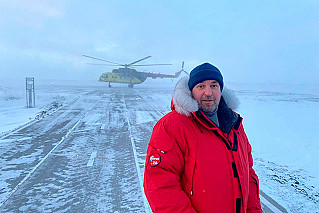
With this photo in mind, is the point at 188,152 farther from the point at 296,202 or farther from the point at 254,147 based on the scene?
the point at 254,147

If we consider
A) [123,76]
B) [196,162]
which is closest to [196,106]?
[196,162]

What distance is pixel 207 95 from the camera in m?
1.83

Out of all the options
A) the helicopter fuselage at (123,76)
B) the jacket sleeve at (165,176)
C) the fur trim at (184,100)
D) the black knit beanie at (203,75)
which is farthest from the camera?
the helicopter fuselage at (123,76)

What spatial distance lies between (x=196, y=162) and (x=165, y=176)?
0.25 metres

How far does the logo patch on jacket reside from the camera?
159 cm

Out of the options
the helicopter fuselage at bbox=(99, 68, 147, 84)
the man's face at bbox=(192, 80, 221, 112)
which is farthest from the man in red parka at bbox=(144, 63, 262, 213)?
the helicopter fuselage at bbox=(99, 68, 147, 84)

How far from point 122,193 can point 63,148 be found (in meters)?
3.73

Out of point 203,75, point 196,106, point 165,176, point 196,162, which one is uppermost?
point 203,75

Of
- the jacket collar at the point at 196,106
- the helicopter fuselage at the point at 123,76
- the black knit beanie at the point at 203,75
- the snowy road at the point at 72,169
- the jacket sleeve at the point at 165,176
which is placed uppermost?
the helicopter fuselage at the point at 123,76

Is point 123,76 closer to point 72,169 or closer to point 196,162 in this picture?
point 72,169

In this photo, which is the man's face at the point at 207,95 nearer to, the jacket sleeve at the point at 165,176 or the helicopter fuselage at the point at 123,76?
the jacket sleeve at the point at 165,176

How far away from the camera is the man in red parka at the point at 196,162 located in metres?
1.58

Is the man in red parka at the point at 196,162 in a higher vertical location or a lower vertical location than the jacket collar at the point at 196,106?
lower

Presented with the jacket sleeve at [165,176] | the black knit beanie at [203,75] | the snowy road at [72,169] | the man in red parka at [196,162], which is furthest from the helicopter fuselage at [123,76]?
the jacket sleeve at [165,176]
